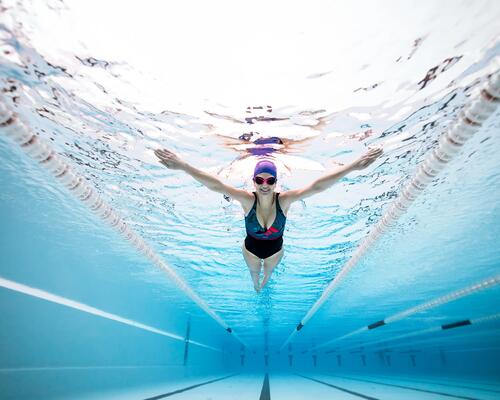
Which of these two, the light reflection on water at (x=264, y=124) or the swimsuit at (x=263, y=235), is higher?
the light reflection on water at (x=264, y=124)

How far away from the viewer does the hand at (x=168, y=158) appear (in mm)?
3487

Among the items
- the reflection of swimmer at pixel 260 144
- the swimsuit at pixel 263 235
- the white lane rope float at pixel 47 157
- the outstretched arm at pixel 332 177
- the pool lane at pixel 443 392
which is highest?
the reflection of swimmer at pixel 260 144

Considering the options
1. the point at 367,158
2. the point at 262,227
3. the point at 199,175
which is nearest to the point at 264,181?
the point at 199,175

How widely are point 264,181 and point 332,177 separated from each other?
3.13 feet

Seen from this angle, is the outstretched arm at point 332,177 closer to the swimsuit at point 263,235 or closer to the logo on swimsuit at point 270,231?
the swimsuit at point 263,235

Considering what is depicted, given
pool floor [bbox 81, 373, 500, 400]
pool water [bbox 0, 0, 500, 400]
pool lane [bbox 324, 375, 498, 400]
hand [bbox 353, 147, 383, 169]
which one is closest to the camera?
hand [bbox 353, 147, 383, 169]

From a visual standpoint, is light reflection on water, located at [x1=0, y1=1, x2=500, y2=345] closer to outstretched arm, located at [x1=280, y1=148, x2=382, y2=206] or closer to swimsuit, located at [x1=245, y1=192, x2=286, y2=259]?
outstretched arm, located at [x1=280, y1=148, x2=382, y2=206]

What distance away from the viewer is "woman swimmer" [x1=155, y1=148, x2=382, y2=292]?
373cm

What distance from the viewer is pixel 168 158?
3.56 metres

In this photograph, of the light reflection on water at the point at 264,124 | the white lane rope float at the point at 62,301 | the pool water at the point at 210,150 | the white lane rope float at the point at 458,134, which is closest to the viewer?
the white lane rope float at the point at 458,134

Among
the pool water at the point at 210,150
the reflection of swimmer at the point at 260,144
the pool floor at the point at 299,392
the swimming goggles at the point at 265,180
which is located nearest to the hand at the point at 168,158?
the swimming goggles at the point at 265,180

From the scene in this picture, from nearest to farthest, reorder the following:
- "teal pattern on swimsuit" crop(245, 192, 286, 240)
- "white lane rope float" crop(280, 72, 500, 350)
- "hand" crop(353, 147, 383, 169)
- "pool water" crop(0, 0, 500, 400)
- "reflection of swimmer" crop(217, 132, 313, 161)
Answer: "white lane rope float" crop(280, 72, 500, 350)
"hand" crop(353, 147, 383, 169)
"pool water" crop(0, 0, 500, 400)
"teal pattern on swimsuit" crop(245, 192, 286, 240)
"reflection of swimmer" crop(217, 132, 313, 161)

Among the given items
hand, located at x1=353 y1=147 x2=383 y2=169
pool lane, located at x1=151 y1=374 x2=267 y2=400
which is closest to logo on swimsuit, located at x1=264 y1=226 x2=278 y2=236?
hand, located at x1=353 y1=147 x2=383 y2=169

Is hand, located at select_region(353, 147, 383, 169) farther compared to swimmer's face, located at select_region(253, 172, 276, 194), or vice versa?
swimmer's face, located at select_region(253, 172, 276, 194)
